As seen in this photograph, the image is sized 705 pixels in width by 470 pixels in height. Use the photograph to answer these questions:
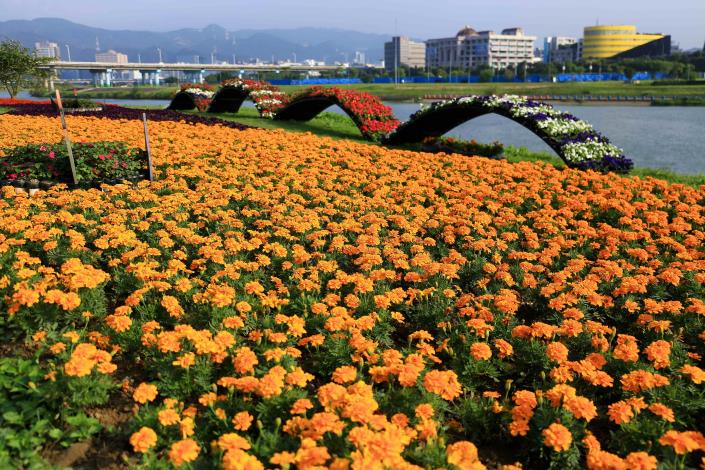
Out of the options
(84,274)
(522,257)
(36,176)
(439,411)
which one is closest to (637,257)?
(522,257)

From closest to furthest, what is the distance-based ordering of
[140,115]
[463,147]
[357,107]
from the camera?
1. [463,147]
2. [357,107]
3. [140,115]

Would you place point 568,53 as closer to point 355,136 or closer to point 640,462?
point 355,136

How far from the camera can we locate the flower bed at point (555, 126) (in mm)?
13546

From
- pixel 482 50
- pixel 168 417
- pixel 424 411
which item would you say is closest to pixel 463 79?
pixel 482 50

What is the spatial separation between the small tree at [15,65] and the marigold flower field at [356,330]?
26319mm

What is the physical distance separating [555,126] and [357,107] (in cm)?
814

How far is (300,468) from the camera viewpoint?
319cm

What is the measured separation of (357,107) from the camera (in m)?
20.3

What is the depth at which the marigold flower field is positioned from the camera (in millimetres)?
3744

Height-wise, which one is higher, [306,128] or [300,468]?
[306,128]

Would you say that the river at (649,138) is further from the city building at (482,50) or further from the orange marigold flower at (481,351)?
the city building at (482,50)

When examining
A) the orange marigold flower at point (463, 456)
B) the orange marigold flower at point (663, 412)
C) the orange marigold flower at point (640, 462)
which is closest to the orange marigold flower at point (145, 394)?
the orange marigold flower at point (463, 456)

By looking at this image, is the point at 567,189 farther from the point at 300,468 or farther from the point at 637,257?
the point at 300,468

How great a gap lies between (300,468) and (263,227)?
17.5 feet
